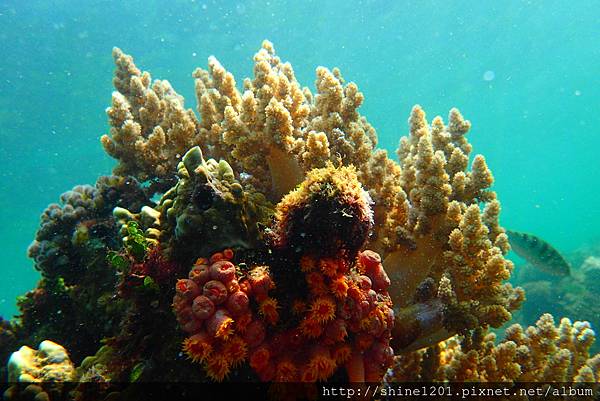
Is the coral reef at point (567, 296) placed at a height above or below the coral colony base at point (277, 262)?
above

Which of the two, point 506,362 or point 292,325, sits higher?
point 506,362

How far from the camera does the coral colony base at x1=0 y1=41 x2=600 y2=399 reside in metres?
2.36

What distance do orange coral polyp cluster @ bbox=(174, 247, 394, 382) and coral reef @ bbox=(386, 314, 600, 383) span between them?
151 centimetres

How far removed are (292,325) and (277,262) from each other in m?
0.49

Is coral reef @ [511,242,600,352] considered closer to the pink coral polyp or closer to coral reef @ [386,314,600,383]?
coral reef @ [386,314,600,383]

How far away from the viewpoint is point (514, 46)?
198 feet

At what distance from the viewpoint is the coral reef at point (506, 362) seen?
356cm

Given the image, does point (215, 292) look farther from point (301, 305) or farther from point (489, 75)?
point (489, 75)

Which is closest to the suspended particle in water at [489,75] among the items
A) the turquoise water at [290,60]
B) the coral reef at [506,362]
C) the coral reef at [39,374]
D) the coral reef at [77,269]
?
the turquoise water at [290,60]

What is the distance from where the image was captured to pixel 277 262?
2.69 meters

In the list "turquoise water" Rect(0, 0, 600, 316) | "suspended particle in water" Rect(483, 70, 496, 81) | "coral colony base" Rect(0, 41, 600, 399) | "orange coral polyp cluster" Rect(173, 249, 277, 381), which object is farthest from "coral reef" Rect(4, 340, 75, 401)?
"suspended particle in water" Rect(483, 70, 496, 81)

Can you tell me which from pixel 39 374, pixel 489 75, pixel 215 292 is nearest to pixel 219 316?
pixel 215 292

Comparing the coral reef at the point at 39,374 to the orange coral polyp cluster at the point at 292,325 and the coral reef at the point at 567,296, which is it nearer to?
the orange coral polyp cluster at the point at 292,325

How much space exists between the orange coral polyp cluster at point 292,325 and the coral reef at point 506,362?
151 cm
